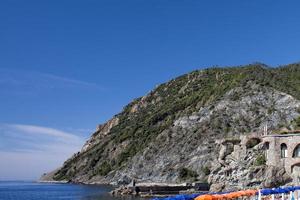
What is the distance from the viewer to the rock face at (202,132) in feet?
270

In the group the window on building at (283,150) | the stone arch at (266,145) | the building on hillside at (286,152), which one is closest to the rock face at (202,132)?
the stone arch at (266,145)

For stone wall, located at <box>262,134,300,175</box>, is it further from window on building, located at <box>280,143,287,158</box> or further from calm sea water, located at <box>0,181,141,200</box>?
calm sea water, located at <box>0,181,141,200</box>

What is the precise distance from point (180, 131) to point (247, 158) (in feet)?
199

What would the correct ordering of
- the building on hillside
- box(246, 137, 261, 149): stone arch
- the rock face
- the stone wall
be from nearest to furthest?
the building on hillside
the stone wall
box(246, 137, 261, 149): stone arch
the rock face

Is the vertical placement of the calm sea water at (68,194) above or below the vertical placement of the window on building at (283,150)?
below

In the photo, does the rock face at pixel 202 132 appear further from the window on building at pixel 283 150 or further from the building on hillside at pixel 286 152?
the window on building at pixel 283 150

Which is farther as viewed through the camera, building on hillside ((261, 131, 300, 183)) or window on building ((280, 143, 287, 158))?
window on building ((280, 143, 287, 158))

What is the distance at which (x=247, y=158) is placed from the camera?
77.9 meters

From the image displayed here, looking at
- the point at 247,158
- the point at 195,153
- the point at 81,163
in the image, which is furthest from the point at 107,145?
the point at 247,158

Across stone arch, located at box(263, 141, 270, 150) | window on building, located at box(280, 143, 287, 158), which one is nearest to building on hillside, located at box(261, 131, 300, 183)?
window on building, located at box(280, 143, 287, 158)

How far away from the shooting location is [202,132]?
5079 inches

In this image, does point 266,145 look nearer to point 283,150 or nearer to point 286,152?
point 283,150

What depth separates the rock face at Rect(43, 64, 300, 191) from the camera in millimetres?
82312

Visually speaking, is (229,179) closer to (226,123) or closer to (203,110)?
(226,123)
